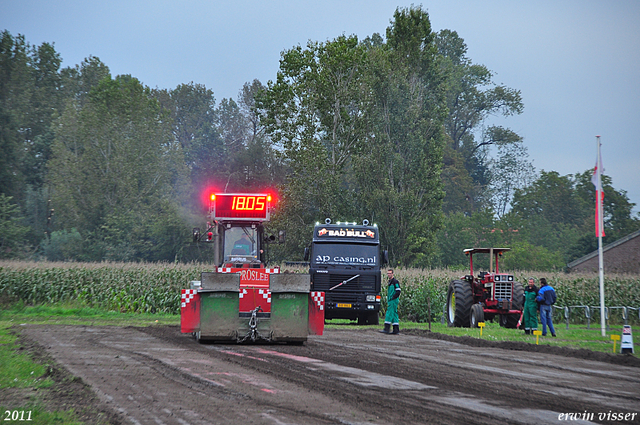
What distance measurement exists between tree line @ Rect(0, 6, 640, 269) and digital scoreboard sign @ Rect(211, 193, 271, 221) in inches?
222

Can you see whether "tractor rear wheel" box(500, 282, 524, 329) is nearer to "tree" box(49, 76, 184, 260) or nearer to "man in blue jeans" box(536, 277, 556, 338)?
"man in blue jeans" box(536, 277, 556, 338)

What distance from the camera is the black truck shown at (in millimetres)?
24672

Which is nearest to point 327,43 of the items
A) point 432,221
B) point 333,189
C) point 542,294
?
point 333,189

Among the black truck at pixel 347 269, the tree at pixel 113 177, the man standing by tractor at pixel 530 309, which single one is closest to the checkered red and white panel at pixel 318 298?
the man standing by tractor at pixel 530 309

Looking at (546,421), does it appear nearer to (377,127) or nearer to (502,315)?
(502,315)

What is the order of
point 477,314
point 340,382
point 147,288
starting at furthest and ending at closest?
1. point 147,288
2. point 477,314
3. point 340,382

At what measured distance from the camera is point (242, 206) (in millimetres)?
17750

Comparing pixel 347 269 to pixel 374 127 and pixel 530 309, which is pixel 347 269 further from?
pixel 374 127

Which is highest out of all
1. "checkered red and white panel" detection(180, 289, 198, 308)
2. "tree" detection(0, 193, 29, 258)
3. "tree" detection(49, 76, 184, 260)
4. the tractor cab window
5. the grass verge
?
"tree" detection(49, 76, 184, 260)

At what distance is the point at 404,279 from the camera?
3078cm

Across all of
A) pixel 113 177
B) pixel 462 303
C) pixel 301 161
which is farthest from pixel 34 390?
pixel 113 177

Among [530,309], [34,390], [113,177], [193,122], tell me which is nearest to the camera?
[34,390]

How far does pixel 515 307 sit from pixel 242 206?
35.7 feet

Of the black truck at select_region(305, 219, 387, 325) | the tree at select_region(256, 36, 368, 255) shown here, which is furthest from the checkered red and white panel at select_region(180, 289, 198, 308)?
the tree at select_region(256, 36, 368, 255)
